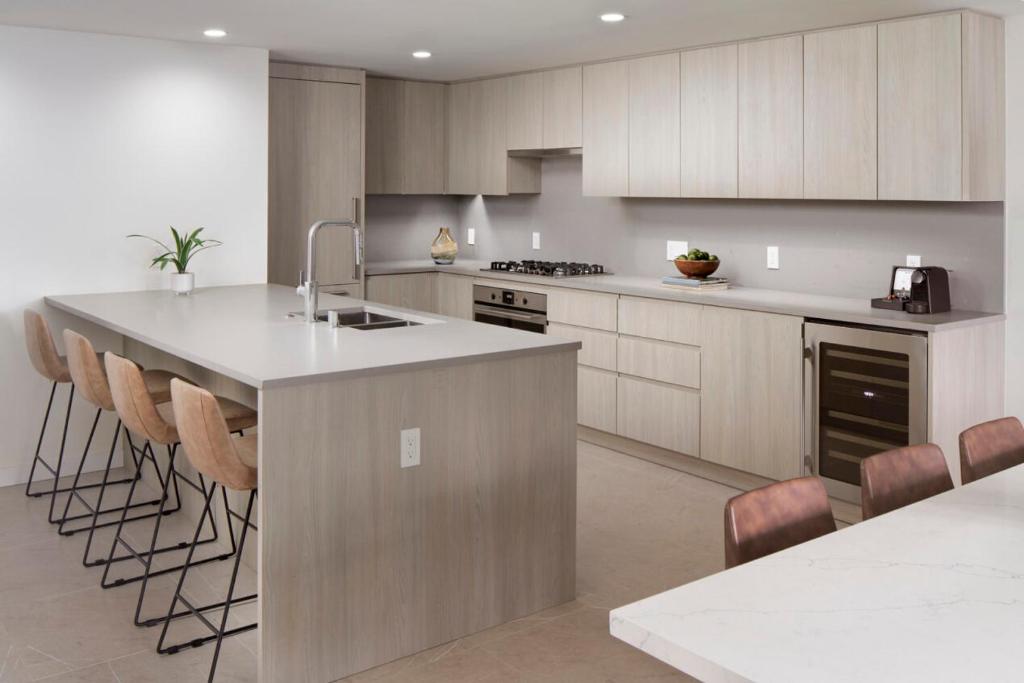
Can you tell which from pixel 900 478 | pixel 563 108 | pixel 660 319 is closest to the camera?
pixel 900 478

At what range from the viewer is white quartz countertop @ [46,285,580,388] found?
2891 millimetres

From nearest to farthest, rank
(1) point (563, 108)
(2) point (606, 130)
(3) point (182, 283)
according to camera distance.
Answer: (3) point (182, 283) < (2) point (606, 130) < (1) point (563, 108)

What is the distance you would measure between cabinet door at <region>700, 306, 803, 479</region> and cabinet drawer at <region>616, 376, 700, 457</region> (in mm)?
77

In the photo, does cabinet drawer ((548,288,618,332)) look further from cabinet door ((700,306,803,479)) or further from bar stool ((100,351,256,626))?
bar stool ((100,351,256,626))

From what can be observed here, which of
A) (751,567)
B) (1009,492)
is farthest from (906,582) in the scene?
(1009,492)

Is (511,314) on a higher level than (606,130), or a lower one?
lower

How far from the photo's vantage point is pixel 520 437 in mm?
3252

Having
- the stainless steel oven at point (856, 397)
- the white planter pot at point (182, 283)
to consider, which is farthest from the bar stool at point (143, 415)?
the stainless steel oven at point (856, 397)

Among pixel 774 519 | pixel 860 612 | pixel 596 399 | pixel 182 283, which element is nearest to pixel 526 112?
pixel 596 399

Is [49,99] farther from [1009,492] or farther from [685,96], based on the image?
[1009,492]

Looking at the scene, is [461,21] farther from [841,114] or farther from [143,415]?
[143,415]

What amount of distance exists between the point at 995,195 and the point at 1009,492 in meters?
2.45

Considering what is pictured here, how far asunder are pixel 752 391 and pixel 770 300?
46 cm

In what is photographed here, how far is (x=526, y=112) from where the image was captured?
6258 millimetres
